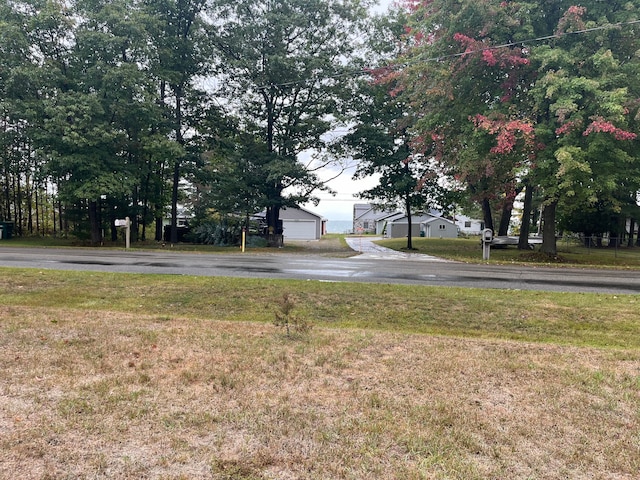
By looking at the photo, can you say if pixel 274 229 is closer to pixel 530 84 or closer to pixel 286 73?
pixel 286 73

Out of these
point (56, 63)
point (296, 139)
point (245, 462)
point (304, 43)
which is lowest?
point (245, 462)

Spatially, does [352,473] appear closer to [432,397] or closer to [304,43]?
[432,397]

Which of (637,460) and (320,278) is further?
(320,278)

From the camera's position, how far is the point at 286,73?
72.9 ft

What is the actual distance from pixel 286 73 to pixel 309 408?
21737mm

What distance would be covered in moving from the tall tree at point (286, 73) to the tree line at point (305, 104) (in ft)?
0.29

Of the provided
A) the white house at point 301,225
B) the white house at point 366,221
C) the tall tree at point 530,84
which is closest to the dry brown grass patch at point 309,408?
the tall tree at point 530,84

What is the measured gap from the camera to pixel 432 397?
11.0 feet

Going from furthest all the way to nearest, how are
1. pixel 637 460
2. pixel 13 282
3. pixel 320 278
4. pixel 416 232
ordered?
pixel 416 232, pixel 320 278, pixel 13 282, pixel 637 460

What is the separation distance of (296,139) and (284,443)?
22229 mm

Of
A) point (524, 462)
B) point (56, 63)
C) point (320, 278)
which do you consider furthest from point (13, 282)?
point (56, 63)

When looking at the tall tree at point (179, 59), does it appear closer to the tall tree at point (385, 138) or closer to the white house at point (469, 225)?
the tall tree at point (385, 138)

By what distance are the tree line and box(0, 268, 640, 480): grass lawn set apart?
10.4 m

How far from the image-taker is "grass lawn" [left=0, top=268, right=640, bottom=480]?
2.41 m
